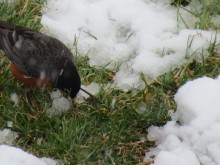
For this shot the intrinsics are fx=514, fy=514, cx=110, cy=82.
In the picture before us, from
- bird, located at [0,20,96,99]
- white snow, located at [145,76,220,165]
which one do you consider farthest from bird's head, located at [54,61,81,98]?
white snow, located at [145,76,220,165]

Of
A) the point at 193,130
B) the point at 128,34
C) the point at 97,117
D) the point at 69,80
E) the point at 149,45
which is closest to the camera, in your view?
the point at 193,130

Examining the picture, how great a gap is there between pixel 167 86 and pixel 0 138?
1571 millimetres

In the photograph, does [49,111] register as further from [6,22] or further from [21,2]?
[21,2]

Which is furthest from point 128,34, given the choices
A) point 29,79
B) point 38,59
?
point 29,79

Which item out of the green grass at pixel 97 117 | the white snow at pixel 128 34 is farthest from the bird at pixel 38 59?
the white snow at pixel 128 34

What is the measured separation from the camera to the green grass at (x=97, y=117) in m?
4.23

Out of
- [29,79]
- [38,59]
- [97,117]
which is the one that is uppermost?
[38,59]

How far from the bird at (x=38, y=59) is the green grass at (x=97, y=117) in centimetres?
17

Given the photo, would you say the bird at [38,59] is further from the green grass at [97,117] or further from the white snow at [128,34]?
the white snow at [128,34]

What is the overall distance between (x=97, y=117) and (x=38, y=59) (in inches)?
29.3

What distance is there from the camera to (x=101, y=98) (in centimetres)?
464

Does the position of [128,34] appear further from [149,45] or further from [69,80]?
[69,80]

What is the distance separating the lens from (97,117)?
14.8ft

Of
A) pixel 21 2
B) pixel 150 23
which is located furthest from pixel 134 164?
pixel 21 2
